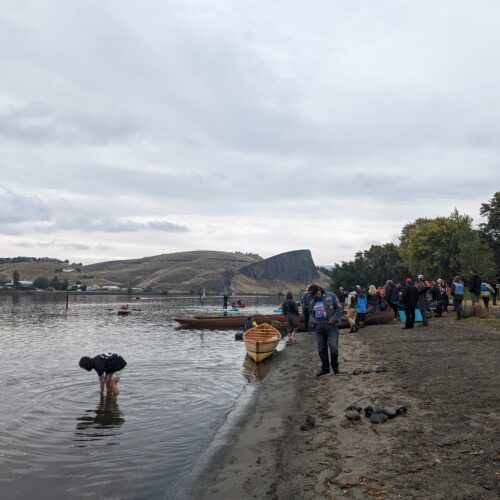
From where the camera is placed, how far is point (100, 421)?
10.2 m

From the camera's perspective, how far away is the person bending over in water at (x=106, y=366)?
1152 centimetres

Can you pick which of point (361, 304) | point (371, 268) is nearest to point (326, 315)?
point (361, 304)

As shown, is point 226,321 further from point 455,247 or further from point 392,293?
point 455,247

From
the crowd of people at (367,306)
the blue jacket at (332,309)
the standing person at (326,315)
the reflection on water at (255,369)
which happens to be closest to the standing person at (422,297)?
the crowd of people at (367,306)

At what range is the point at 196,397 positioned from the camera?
41.0 ft

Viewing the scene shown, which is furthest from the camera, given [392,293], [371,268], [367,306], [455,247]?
[371,268]

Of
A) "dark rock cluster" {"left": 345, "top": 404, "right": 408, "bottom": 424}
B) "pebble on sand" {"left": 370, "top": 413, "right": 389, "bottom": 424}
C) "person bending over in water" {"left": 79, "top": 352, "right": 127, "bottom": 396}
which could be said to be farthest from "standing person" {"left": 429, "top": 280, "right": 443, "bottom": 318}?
"pebble on sand" {"left": 370, "top": 413, "right": 389, "bottom": 424}

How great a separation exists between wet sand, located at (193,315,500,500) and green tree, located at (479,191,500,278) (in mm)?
54333

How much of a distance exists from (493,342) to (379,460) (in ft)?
35.8

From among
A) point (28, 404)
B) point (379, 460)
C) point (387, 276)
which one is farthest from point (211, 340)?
point (387, 276)

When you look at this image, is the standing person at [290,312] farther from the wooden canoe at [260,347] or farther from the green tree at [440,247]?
the green tree at [440,247]

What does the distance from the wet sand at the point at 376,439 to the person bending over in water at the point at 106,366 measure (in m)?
3.87

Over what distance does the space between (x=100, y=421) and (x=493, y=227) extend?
6474 centimetres

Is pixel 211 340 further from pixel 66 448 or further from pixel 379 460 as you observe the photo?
pixel 379 460
